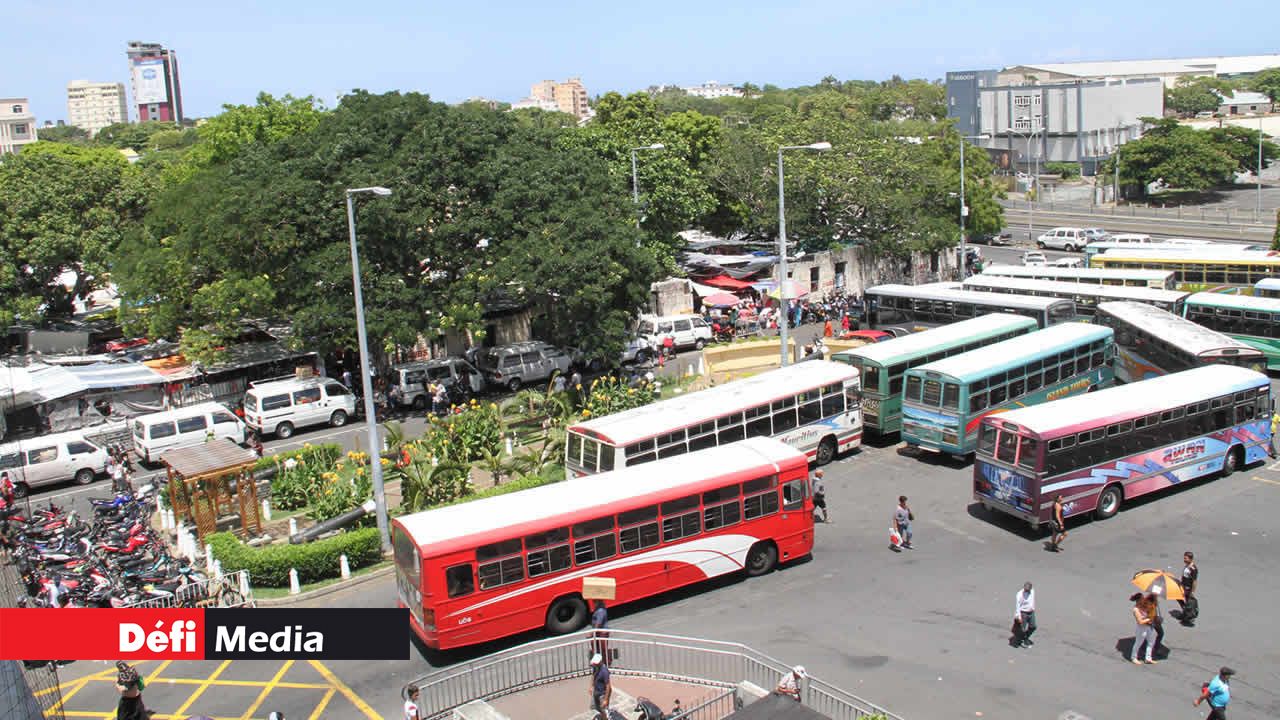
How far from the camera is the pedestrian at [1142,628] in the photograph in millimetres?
16141

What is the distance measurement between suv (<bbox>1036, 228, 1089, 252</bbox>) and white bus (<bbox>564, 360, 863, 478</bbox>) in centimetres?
4342

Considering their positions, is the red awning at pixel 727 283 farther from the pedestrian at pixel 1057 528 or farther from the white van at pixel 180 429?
the pedestrian at pixel 1057 528

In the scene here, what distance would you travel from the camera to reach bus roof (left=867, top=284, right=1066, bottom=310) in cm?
3447

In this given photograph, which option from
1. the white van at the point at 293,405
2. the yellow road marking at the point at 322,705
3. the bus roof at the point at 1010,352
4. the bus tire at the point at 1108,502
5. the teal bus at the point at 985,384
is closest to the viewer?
the yellow road marking at the point at 322,705

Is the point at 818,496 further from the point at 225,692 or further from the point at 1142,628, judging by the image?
the point at 225,692

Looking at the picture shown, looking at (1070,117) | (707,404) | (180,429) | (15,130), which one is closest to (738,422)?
(707,404)

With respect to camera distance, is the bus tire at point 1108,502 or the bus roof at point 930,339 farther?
the bus roof at point 930,339

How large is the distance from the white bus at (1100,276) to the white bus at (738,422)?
19.7 metres

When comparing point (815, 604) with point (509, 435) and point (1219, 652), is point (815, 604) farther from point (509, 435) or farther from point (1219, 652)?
point (509, 435)

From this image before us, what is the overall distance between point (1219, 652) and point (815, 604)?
21.1 feet

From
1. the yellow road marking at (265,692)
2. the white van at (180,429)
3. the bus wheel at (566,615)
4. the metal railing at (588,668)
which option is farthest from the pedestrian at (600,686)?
the white van at (180,429)

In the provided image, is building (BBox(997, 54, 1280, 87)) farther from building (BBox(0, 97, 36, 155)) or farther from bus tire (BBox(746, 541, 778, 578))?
bus tire (BBox(746, 541, 778, 578))

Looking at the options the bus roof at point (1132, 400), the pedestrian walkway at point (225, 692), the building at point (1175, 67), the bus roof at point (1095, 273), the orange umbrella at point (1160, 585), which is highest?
the building at point (1175, 67)

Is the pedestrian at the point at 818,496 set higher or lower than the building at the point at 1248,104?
lower
